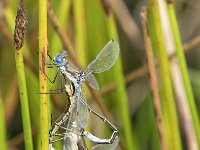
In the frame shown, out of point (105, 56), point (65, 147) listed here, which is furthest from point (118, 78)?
point (65, 147)

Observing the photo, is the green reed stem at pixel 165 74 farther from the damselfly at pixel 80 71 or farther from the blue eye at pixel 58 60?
the blue eye at pixel 58 60

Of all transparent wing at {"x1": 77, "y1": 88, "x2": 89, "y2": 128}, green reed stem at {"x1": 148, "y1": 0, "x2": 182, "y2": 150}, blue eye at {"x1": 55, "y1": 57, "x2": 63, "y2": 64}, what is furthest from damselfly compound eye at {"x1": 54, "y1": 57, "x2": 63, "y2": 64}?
green reed stem at {"x1": 148, "y1": 0, "x2": 182, "y2": 150}

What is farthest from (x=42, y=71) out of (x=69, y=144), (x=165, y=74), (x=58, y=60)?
(x=165, y=74)

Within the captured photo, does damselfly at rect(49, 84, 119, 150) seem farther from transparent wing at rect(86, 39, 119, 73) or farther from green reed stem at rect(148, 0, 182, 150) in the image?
green reed stem at rect(148, 0, 182, 150)

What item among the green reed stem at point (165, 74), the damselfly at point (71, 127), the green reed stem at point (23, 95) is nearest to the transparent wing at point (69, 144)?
the damselfly at point (71, 127)

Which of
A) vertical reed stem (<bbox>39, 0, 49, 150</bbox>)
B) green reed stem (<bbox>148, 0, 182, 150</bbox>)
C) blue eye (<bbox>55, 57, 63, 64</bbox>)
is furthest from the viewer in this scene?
green reed stem (<bbox>148, 0, 182, 150</bbox>)

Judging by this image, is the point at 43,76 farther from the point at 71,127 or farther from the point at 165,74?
the point at 165,74

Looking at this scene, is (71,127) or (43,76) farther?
(71,127)

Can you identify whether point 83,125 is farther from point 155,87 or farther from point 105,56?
point 155,87
